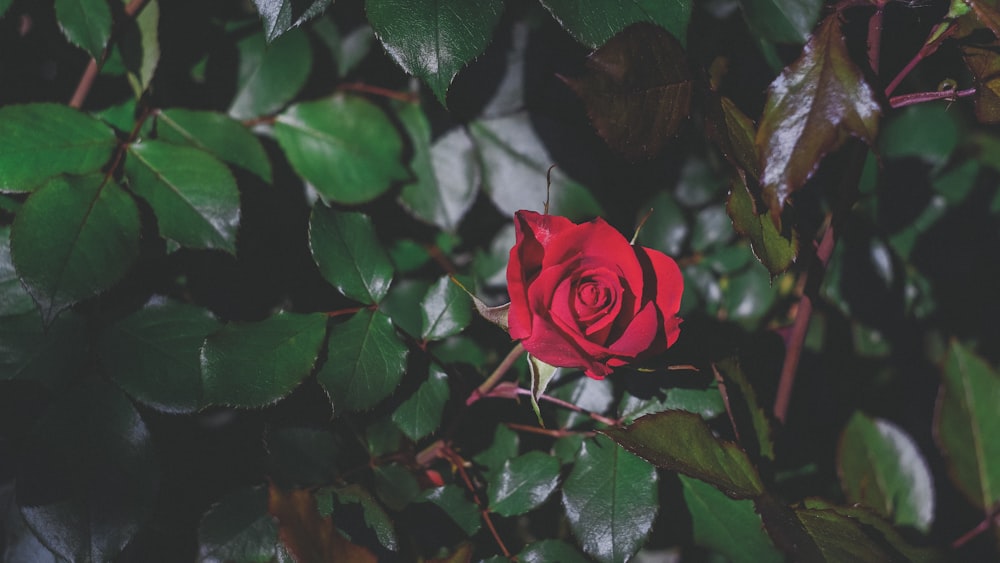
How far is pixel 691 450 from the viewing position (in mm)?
649

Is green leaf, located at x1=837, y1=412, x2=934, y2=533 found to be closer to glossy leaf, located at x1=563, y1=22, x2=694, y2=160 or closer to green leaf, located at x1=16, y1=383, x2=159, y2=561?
glossy leaf, located at x1=563, y1=22, x2=694, y2=160

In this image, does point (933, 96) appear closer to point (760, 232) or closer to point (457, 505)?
point (760, 232)

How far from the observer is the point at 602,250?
1.91 feet

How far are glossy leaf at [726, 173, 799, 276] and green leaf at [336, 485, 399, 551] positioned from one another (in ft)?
1.42

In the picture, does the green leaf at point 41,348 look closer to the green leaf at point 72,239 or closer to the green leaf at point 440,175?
the green leaf at point 72,239

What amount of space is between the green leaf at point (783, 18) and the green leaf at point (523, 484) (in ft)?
1.72

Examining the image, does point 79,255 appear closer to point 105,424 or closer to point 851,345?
point 105,424

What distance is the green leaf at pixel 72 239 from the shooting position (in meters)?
0.67

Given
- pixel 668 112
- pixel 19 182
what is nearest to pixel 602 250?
pixel 668 112

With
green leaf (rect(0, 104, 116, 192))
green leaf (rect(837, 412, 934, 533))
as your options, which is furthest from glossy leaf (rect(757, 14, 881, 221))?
green leaf (rect(0, 104, 116, 192))

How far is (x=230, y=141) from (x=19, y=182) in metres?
0.23

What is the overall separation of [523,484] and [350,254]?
319 millimetres

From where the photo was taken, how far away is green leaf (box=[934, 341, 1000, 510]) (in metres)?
0.92

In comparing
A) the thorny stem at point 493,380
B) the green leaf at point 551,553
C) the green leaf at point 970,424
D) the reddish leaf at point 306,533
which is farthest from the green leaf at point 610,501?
the green leaf at point 970,424
